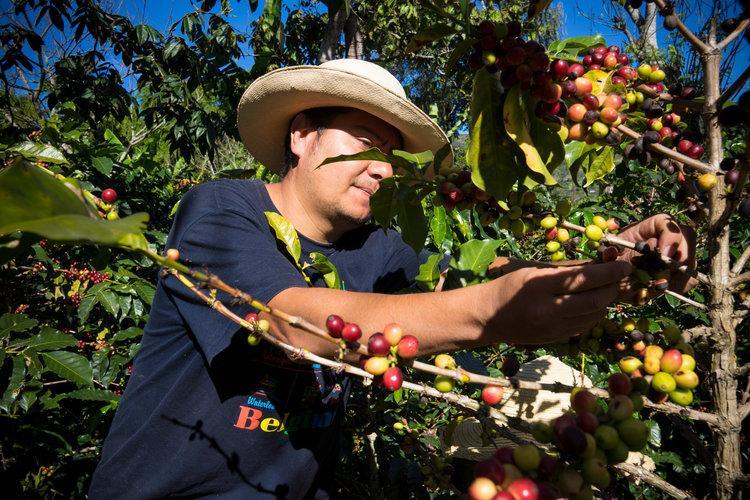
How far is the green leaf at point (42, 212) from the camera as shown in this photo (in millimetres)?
419

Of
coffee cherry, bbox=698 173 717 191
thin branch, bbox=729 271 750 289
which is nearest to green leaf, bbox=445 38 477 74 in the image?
coffee cherry, bbox=698 173 717 191

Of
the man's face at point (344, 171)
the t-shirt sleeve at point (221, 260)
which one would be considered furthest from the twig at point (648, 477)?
the man's face at point (344, 171)

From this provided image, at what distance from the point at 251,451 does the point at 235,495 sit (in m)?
0.18

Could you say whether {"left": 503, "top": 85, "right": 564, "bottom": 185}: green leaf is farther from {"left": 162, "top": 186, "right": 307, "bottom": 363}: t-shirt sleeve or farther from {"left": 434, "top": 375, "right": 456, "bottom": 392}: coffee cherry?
{"left": 162, "top": 186, "right": 307, "bottom": 363}: t-shirt sleeve

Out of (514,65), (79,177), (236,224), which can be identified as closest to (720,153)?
(514,65)

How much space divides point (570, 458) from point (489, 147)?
0.62 metres

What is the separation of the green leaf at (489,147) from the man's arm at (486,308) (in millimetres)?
212

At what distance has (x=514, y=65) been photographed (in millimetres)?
861

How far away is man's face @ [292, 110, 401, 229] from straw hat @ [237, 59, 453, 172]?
0.08 m

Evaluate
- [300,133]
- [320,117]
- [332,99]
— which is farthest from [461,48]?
[300,133]

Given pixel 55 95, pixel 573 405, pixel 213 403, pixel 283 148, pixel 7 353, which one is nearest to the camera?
pixel 573 405

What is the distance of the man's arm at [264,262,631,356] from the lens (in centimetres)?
81

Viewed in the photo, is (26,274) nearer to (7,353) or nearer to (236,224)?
(7,353)

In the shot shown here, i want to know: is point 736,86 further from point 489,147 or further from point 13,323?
point 13,323
